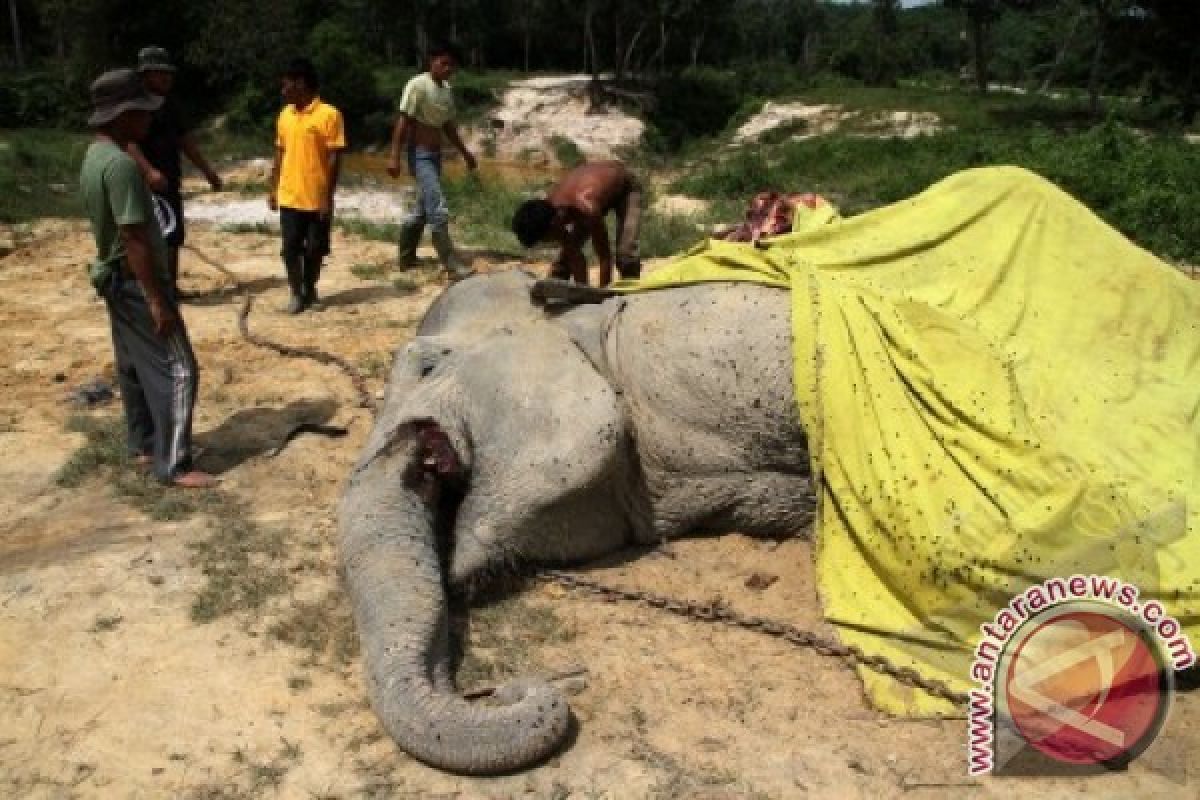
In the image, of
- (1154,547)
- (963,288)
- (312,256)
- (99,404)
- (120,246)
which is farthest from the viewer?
(312,256)

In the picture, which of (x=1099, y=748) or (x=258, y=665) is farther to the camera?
(x=258, y=665)

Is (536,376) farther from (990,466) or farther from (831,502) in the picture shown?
(990,466)

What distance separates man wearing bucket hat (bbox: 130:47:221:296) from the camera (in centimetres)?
761

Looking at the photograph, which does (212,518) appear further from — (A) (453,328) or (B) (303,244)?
(B) (303,244)

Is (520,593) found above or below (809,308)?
below

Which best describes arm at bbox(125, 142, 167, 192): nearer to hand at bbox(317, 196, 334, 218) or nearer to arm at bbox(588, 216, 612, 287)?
hand at bbox(317, 196, 334, 218)

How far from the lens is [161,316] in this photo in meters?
5.17

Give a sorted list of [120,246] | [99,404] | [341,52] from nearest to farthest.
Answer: [120,246], [99,404], [341,52]

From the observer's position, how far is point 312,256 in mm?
8602

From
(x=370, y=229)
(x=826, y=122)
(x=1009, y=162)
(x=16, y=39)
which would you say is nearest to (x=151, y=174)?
(x=370, y=229)

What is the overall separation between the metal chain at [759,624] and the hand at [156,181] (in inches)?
189

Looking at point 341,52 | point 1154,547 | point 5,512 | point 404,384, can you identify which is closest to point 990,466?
point 1154,547

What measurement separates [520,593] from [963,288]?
2.39 metres

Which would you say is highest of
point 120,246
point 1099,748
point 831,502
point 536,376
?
point 120,246
